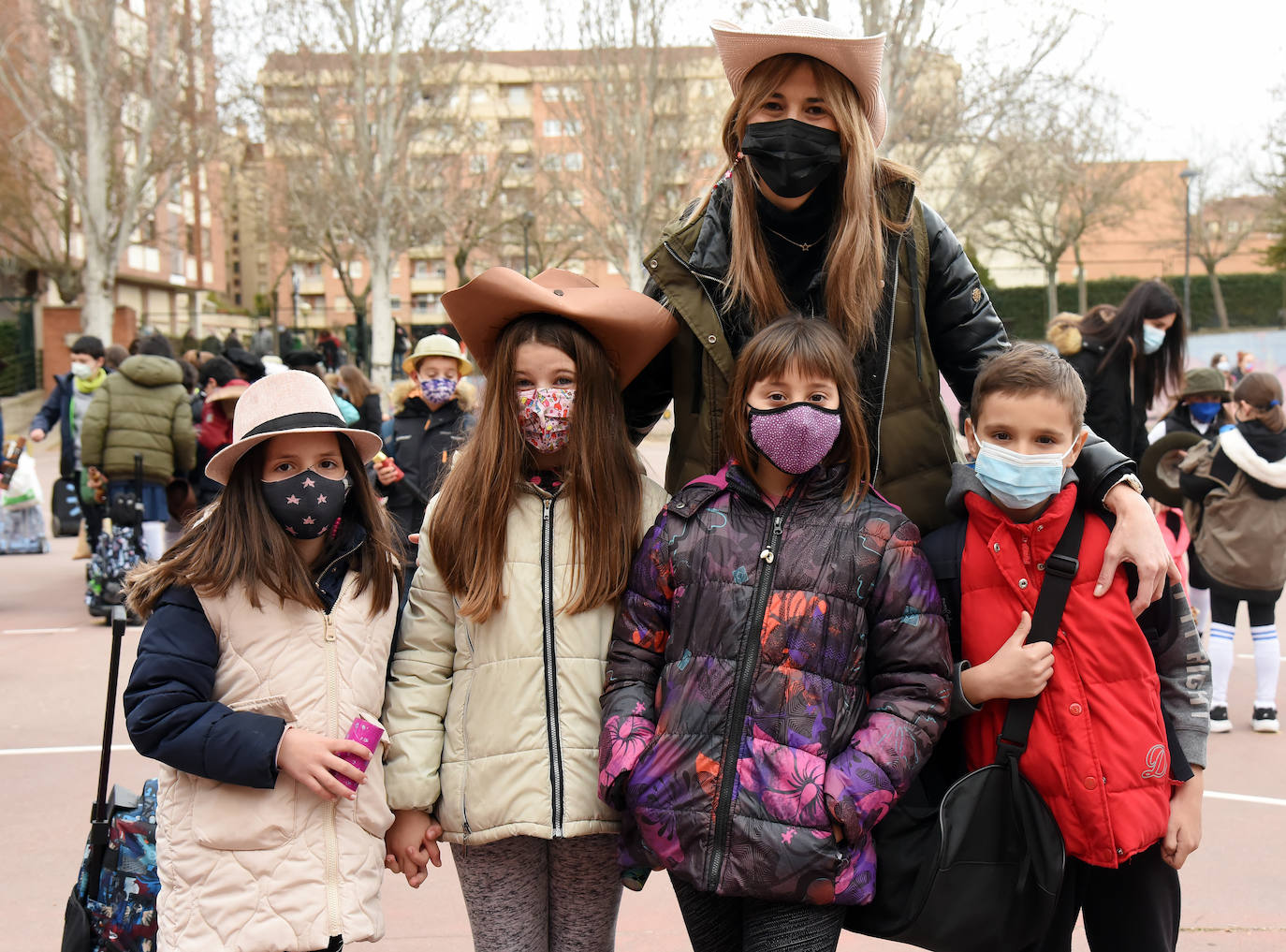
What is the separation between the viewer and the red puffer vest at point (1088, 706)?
224 cm

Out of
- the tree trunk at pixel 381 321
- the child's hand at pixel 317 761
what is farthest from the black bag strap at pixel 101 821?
the tree trunk at pixel 381 321

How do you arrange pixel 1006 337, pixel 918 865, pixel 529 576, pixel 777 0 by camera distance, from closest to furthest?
pixel 918 865, pixel 529 576, pixel 1006 337, pixel 777 0

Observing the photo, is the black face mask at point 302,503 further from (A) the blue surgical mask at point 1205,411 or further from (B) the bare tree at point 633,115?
(B) the bare tree at point 633,115

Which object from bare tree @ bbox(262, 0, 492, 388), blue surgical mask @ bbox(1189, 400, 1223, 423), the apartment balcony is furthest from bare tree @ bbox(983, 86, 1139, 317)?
the apartment balcony

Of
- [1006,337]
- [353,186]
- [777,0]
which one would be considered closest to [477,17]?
[353,186]

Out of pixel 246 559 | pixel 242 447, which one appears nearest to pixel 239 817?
pixel 246 559

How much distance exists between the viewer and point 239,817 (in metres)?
2.35

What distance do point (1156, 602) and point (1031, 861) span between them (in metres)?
0.60

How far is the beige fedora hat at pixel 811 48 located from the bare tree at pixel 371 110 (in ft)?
82.2

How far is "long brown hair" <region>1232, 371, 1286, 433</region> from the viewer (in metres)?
6.17

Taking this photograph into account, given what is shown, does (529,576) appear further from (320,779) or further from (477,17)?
(477,17)

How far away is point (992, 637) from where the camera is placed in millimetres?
2338

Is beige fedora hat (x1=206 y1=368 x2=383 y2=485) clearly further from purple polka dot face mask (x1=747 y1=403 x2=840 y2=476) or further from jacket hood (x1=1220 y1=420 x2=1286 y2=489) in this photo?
jacket hood (x1=1220 y1=420 x2=1286 y2=489)

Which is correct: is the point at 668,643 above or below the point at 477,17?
Result: below
